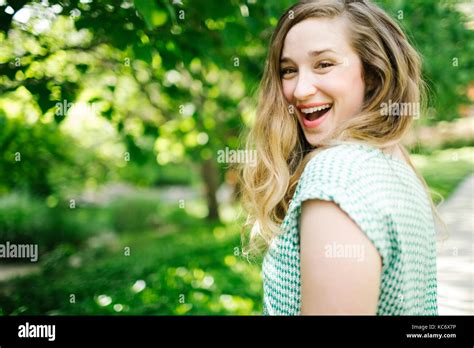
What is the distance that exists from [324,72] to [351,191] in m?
0.38

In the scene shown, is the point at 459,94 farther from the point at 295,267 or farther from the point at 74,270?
the point at 295,267

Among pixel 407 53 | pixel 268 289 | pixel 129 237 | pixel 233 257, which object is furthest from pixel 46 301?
pixel 129 237

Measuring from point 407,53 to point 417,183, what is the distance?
410mm

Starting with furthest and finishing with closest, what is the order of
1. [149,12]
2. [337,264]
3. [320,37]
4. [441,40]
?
[441,40] < [149,12] < [320,37] < [337,264]

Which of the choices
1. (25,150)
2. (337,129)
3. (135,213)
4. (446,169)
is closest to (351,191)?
(337,129)

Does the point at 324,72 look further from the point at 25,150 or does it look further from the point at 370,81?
the point at 25,150

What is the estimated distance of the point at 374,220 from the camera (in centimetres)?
98

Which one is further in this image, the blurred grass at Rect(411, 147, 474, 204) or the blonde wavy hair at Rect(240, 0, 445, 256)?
the blurred grass at Rect(411, 147, 474, 204)

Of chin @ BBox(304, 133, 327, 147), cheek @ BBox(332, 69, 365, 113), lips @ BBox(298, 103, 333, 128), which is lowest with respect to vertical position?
chin @ BBox(304, 133, 327, 147)

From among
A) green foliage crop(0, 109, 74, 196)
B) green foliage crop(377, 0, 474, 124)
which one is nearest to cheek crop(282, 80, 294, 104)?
green foliage crop(377, 0, 474, 124)

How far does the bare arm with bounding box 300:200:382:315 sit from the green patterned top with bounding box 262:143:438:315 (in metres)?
0.02

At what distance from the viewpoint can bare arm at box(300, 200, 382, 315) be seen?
948 millimetres

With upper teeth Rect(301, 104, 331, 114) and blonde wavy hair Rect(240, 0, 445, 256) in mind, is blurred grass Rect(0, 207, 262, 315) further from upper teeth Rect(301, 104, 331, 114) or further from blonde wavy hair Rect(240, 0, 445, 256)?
upper teeth Rect(301, 104, 331, 114)

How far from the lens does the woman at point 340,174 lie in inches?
37.9
